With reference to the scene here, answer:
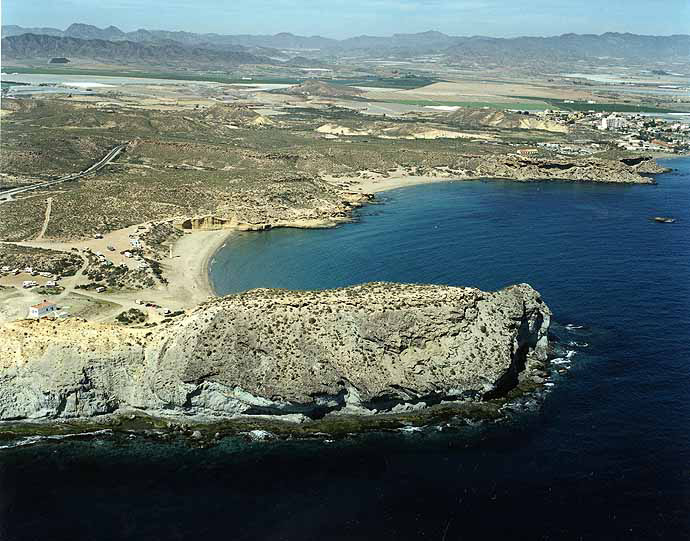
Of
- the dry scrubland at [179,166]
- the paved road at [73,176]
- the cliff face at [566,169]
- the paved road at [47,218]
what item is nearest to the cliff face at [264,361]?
the paved road at [47,218]

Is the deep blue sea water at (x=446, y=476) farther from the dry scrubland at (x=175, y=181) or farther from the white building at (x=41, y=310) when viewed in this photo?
the dry scrubland at (x=175, y=181)

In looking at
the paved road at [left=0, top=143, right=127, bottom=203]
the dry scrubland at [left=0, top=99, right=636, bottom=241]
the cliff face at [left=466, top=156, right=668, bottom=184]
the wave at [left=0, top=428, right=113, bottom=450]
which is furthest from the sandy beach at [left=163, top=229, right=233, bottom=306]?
the cliff face at [left=466, top=156, right=668, bottom=184]

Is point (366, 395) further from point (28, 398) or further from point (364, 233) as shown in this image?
point (364, 233)

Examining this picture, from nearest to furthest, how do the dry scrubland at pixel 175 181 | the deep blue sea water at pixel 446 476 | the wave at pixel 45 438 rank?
the deep blue sea water at pixel 446 476 → the wave at pixel 45 438 → the dry scrubland at pixel 175 181

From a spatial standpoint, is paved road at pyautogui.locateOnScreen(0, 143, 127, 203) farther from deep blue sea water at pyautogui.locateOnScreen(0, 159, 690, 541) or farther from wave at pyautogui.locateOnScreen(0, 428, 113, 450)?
deep blue sea water at pyautogui.locateOnScreen(0, 159, 690, 541)

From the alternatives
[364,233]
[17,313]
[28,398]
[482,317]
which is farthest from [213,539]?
[364,233]

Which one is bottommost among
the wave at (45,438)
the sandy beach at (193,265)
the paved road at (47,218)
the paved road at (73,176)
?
the wave at (45,438)

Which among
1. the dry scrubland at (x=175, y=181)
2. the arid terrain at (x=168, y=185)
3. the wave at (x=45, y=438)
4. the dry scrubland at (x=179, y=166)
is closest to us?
the wave at (x=45, y=438)
